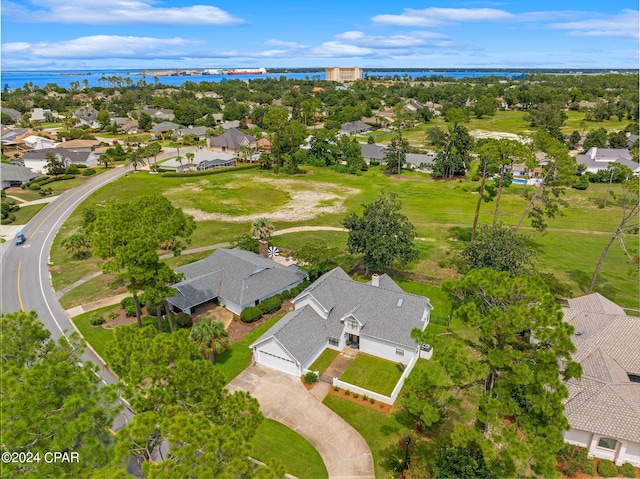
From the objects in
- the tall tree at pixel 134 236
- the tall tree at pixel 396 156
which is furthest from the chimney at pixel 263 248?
the tall tree at pixel 396 156

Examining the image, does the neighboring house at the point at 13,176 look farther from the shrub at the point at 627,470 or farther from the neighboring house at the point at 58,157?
the shrub at the point at 627,470

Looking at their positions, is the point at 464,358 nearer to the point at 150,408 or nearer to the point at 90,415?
the point at 150,408

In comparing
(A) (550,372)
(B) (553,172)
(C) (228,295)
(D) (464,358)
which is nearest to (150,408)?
(D) (464,358)

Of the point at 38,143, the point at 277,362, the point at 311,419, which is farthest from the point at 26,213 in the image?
the point at 311,419

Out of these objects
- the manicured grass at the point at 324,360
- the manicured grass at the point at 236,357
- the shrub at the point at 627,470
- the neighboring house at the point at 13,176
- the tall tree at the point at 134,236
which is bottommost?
the manicured grass at the point at 324,360

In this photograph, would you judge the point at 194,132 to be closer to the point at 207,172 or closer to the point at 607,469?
the point at 207,172

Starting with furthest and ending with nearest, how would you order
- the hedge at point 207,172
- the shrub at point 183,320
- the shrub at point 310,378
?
the hedge at point 207,172, the shrub at point 183,320, the shrub at point 310,378

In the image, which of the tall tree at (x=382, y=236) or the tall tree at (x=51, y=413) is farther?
the tall tree at (x=382, y=236)
